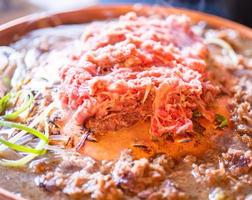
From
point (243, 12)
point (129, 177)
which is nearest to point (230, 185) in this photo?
point (129, 177)

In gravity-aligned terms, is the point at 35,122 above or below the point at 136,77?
below

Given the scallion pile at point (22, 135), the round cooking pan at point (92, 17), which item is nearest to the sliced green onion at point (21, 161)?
the scallion pile at point (22, 135)

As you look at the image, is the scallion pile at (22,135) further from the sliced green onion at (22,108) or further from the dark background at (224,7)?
the dark background at (224,7)

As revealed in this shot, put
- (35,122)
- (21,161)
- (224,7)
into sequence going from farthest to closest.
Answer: (224,7) → (35,122) → (21,161)

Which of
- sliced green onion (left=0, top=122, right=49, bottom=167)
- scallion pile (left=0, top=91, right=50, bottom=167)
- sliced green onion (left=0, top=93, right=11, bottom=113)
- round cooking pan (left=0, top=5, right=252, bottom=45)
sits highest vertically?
round cooking pan (left=0, top=5, right=252, bottom=45)

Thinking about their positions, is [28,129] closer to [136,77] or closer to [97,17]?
[136,77]

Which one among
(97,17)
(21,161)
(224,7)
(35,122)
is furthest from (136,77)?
(224,7)

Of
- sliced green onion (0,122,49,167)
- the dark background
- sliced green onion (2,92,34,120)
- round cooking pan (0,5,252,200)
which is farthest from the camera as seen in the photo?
the dark background

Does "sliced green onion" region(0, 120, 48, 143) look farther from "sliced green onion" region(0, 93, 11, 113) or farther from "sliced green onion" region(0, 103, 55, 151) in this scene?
"sliced green onion" region(0, 93, 11, 113)

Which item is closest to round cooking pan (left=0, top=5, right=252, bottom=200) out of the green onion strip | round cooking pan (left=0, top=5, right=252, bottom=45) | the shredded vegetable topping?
round cooking pan (left=0, top=5, right=252, bottom=45)
